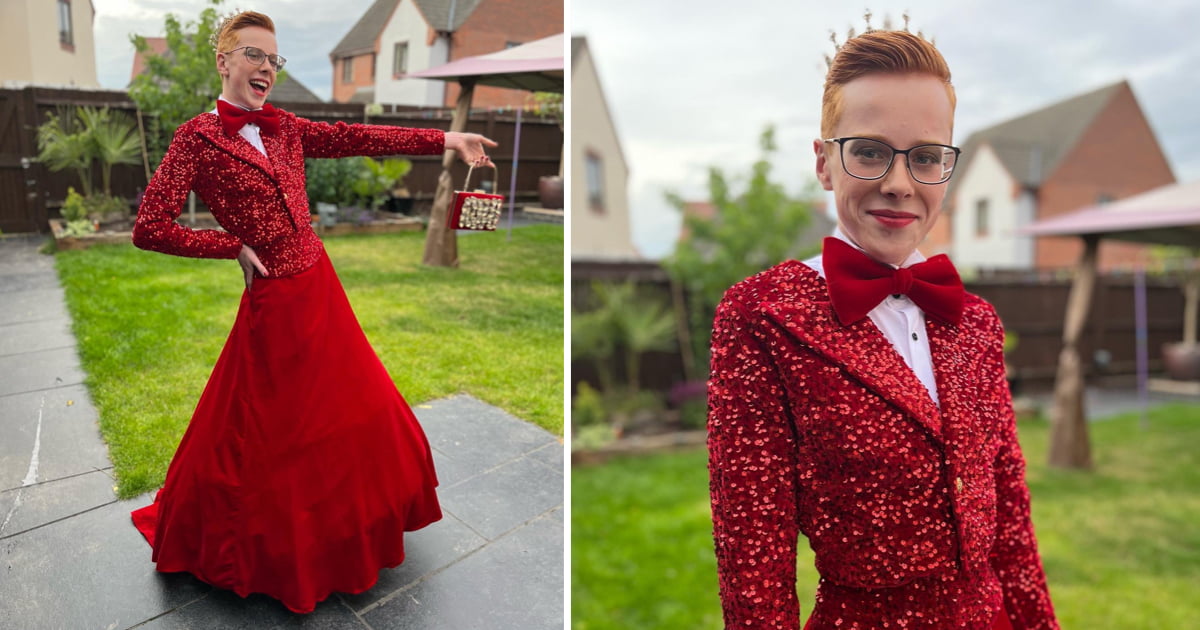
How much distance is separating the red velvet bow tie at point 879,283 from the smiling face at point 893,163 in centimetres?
4

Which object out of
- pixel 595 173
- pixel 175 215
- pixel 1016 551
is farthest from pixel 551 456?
pixel 595 173

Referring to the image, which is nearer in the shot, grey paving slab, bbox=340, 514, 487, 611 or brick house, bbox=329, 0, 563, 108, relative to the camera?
grey paving slab, bbox=340, 514, 487, 611

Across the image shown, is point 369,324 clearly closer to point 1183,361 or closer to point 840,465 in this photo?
point 840,465

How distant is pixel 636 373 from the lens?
29.0 ft

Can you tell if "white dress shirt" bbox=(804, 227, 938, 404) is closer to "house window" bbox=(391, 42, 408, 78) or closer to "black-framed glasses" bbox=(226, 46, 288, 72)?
"black-framed glasses" bbox=(226, 46, 288, 72)

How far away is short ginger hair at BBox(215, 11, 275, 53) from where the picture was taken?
2.06 m

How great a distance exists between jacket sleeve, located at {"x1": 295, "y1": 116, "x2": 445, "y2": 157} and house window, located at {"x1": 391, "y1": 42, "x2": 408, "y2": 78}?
1.26m

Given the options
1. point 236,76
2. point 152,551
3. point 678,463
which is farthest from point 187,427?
point 678,463

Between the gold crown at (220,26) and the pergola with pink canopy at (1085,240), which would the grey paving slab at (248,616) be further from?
the pergola with pink canopy at (1085,240)

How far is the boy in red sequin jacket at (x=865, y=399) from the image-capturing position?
133cm

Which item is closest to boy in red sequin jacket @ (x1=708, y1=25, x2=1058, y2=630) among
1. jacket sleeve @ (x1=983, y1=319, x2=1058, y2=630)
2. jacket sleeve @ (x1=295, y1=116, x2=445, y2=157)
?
jacket sleeve @ (x1=983, y1=319, x2=1058, y2=630)

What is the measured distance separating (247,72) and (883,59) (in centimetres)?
164

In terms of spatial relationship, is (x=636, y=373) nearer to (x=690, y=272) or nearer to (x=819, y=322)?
(x=690, y=272)

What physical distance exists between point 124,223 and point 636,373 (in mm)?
6808
